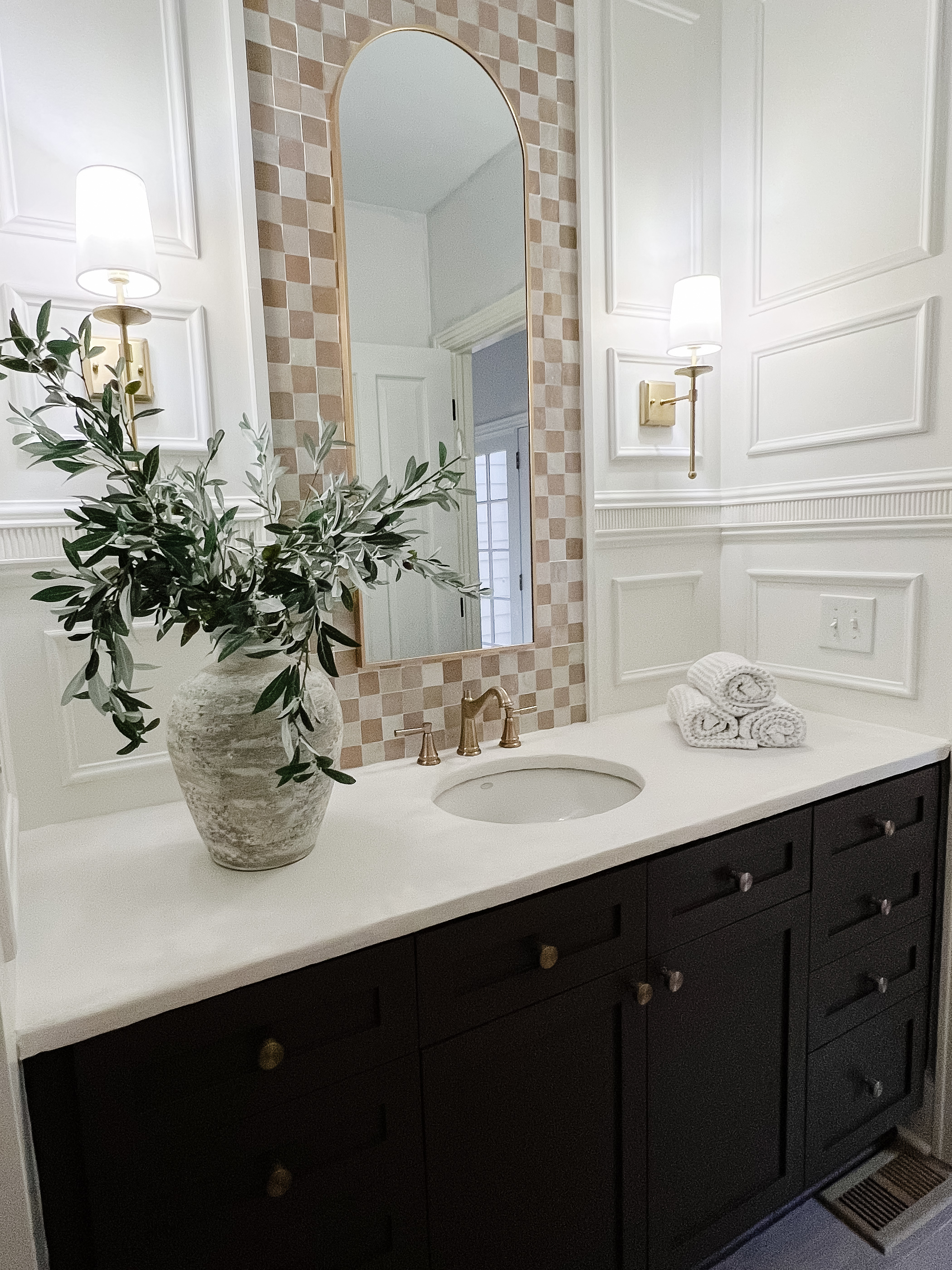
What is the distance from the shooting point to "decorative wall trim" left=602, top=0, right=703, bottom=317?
1.63 meters

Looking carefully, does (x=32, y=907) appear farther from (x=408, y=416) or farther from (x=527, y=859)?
(x=408, y=416)

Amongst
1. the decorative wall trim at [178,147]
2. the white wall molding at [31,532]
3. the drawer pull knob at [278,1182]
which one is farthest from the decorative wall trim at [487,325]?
the drawer pull knob at [278,1182]

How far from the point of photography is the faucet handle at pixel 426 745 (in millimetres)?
1486

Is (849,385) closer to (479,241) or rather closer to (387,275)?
(479,241)

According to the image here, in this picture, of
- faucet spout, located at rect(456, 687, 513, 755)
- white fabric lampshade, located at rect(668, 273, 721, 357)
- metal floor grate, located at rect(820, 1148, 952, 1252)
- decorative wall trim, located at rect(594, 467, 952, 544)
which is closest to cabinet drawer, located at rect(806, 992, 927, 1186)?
metal floor grate, located at rect(820, 1148, 952, 1252)


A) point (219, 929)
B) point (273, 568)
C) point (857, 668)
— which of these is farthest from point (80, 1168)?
point (857, 668)

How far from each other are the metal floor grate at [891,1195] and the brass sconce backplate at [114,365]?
2008mm

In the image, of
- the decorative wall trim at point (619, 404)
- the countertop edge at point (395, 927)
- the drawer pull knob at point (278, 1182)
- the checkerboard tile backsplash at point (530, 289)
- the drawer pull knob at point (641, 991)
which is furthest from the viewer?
the decorative wall trim at point (619, 404)

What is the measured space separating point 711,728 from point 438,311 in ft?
3.20

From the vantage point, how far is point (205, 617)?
93cm

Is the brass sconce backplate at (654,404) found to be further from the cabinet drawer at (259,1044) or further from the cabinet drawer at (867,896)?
the cabinet drawer at (259,1044)

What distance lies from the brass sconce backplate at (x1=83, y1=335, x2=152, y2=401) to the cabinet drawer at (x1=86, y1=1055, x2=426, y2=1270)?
1020 millimetres

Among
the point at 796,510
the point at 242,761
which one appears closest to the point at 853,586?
the point at 796,510

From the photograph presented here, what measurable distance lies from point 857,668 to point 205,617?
4.57 ft
